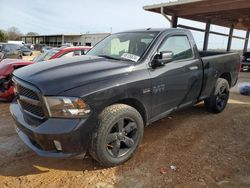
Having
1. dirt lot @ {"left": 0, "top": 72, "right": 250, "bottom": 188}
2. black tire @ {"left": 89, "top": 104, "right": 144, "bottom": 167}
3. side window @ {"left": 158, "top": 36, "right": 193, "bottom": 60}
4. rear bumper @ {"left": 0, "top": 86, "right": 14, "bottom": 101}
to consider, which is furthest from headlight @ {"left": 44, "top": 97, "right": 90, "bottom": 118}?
rear bumper @ {"left": 0, "top": 86, "right": 14, "bottom": 101}

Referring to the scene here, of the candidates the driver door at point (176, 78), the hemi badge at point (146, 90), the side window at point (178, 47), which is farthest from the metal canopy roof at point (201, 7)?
the hemi badge at point (146, 90)

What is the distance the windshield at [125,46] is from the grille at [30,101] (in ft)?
4.82

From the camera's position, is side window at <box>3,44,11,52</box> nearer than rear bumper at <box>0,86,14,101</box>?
No

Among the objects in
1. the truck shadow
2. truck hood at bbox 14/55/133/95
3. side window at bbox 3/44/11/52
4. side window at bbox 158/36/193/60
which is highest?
side window at bbox 158/36/193/60

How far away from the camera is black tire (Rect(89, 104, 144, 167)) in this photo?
291 centimetres

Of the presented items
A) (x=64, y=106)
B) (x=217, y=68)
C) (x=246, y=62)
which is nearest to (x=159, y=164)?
(x=64, y=106)

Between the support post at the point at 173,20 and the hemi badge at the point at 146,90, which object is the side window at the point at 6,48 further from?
the hemi badge at the point at 146,90

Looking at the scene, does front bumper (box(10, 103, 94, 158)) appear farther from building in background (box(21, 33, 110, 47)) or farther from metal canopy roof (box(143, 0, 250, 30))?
building in background (box(21, 33, 110, 47))

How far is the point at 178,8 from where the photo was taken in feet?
42.4

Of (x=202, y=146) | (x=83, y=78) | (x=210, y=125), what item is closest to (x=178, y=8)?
(x=210, y=125)

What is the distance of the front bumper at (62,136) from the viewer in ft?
8.64

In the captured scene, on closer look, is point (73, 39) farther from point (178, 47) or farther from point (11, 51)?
point (178, 47)

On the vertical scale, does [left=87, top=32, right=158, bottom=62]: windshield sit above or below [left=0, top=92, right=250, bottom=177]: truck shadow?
above

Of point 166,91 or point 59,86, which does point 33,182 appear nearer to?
point 59,86
